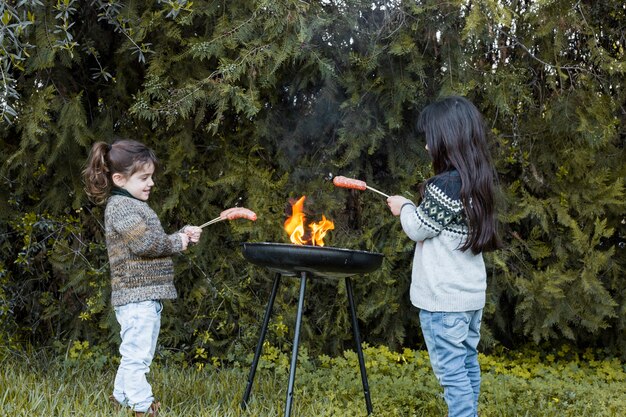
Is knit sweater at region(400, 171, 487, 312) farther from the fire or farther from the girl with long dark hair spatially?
the fire

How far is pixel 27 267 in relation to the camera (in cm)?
464

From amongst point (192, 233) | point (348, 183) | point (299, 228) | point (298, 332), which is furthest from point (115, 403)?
point (348, 183)

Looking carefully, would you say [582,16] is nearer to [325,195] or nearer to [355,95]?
[355,95]

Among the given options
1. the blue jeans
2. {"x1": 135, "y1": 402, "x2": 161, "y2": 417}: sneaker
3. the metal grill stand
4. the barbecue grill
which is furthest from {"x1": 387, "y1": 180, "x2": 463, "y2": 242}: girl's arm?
{"x1": 135, "y1": 402, "x2": 161, "y2": 417}: sneaker

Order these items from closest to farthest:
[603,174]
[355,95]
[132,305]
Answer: [132,305] → [355,95] → [603,174]

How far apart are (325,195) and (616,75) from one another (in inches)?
77.7

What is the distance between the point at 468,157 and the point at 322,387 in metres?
1.75

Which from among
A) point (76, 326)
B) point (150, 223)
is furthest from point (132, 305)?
point (76, 326)

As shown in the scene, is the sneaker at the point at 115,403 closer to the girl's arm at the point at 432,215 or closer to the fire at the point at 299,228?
the fire at the point at 299,228

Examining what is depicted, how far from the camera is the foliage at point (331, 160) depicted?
405 cm

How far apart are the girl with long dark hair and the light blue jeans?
4.06ft

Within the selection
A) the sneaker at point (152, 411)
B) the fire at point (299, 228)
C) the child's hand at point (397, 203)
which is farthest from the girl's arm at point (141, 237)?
the child's hand at point (397, 203)

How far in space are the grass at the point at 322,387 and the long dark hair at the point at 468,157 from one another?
3.77ft

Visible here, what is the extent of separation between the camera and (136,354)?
3.20 m
